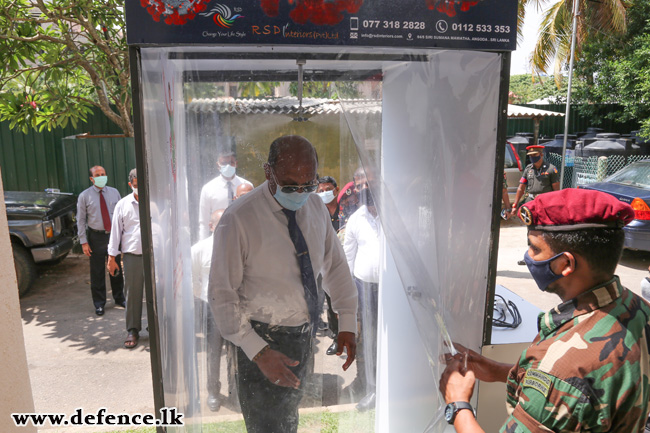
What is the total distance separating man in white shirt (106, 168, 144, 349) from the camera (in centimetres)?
497

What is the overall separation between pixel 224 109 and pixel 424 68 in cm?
99

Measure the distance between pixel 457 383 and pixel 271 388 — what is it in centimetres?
101

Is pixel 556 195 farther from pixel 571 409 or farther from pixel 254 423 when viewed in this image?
pixel 254 423

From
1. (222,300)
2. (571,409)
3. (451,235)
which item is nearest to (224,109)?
(222,300)

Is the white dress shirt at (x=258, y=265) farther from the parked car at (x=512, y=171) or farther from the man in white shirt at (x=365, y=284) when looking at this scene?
the parked car at (x=512, y=171)

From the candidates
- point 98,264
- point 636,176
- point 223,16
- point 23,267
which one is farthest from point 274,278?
point 636,176

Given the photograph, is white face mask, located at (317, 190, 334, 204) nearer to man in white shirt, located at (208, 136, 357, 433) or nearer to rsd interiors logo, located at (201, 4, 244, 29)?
man in white shirt, located at (208, 136, 357, 433)

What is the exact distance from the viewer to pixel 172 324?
7.73 feet

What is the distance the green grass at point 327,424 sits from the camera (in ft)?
8.64

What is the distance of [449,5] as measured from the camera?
6.70 ft

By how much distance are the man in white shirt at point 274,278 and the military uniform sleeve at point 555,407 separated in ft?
4.25

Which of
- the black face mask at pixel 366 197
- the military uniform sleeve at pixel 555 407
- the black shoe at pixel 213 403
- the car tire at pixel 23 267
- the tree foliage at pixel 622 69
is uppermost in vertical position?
the tree foliage at pixel 622 69

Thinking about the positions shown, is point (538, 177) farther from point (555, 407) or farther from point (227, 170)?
point (555, 407)

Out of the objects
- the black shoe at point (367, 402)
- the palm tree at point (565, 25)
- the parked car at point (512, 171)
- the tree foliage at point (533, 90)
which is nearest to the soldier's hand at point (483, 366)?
the black shoe at point (367, 402)
